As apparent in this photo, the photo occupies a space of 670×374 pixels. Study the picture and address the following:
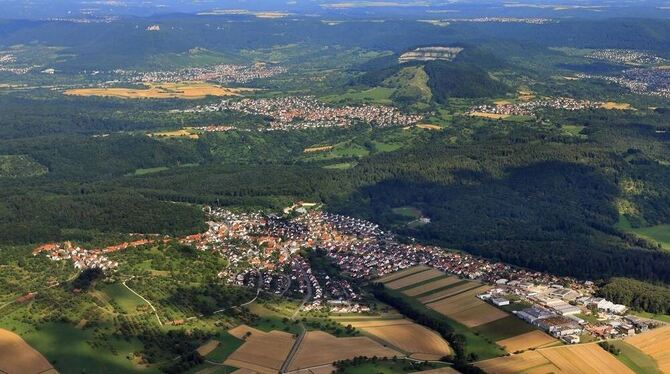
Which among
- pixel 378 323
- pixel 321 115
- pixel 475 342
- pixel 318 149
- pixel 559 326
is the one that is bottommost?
pixel 318 149

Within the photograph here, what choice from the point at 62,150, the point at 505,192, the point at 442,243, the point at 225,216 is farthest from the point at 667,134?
the point at 62,150

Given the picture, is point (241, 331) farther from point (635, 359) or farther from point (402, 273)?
point (635, 359)

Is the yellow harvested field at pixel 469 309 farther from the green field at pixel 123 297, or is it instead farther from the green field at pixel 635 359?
the green field at pixel 123 297

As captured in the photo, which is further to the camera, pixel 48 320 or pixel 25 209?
pixel 25 209

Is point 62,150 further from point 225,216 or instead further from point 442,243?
point 442,243

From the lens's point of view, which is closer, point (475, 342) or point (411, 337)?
point (475, 342)

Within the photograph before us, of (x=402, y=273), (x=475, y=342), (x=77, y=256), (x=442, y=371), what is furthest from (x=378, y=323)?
(x=77, y=256)
